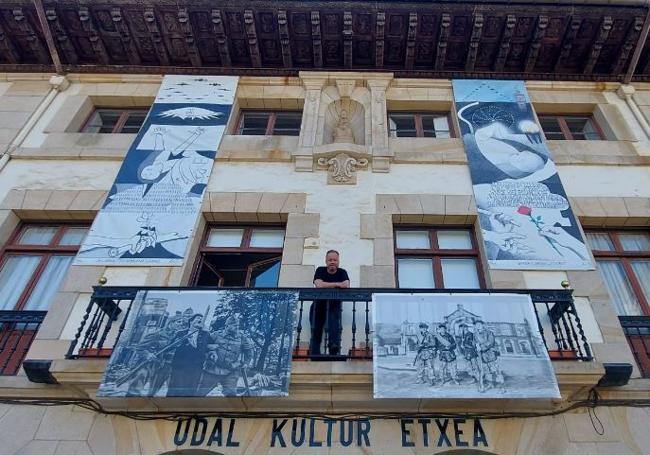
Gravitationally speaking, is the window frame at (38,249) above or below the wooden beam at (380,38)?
below

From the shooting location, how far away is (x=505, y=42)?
1047 cm

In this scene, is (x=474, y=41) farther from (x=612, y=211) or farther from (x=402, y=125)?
(x=612, y=211)

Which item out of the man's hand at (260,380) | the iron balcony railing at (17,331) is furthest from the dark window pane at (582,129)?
the iron balcony railing at (17,331)

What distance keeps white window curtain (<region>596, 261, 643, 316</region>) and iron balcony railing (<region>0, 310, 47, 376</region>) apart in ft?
26.8

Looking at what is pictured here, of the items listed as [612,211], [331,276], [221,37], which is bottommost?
[331,276]

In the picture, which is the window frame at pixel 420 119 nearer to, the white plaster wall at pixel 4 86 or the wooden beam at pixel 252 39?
the wooden beam at pixel 252 39

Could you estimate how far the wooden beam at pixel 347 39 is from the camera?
1034 centimetres

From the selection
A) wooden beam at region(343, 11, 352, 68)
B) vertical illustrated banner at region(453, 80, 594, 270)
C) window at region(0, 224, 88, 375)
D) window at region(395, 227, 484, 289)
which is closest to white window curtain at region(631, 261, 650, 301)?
vertical illustrated banner at region(453, 80, 594, 270)

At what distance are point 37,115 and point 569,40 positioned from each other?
10673 mm

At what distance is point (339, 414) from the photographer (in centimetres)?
596

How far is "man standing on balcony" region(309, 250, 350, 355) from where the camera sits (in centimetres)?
635

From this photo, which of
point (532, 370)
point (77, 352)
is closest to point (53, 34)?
point (77, 352)

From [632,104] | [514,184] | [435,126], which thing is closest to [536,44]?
[632,104]

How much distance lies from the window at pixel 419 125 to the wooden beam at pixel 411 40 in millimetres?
1129
